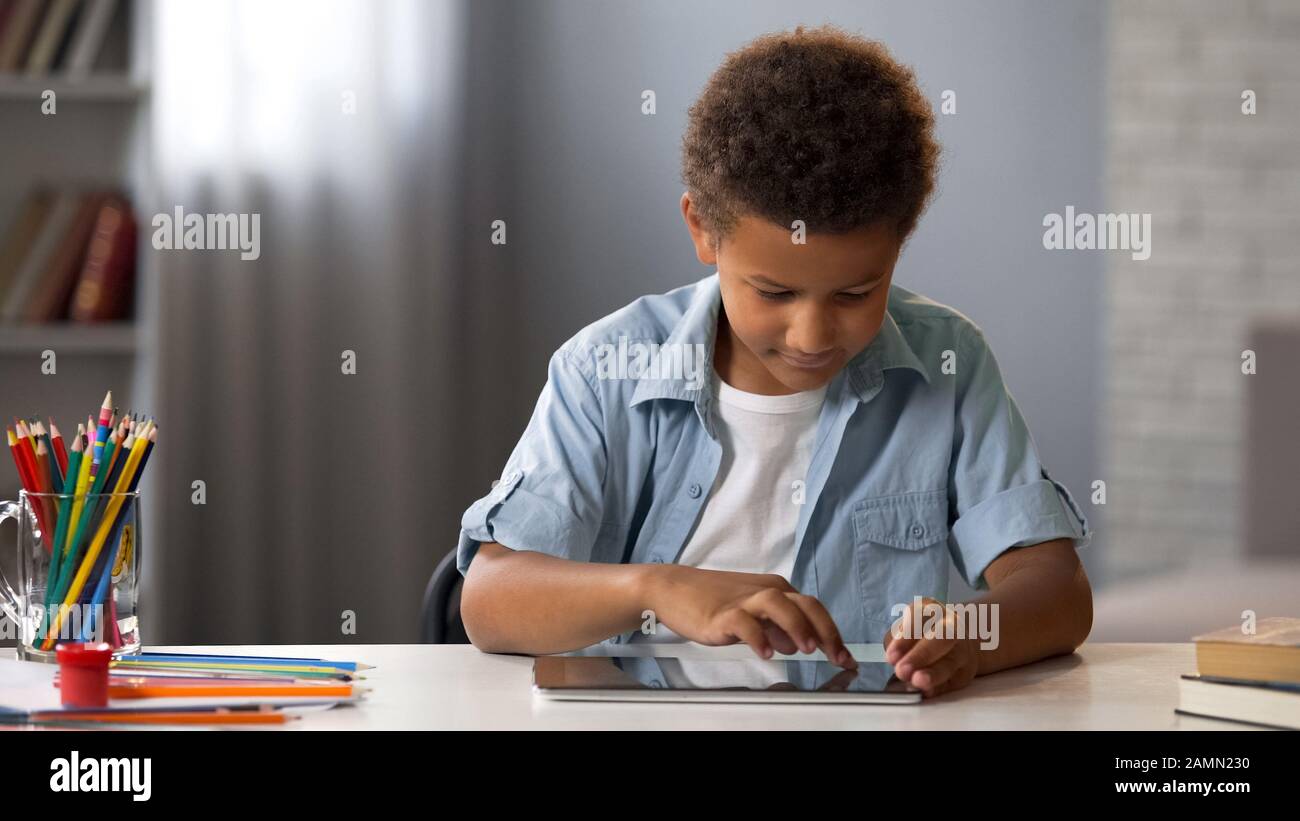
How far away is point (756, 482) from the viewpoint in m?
1.18

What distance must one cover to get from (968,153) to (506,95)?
2.99ft

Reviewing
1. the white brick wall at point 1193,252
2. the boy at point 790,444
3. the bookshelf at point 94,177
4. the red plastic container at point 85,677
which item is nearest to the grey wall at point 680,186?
the white brick wall at point 1193,252

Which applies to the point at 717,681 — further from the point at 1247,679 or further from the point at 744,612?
the point at 1247,679

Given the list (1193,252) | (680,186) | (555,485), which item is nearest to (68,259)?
(680,186)

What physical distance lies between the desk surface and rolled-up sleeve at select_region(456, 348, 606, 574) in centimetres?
13

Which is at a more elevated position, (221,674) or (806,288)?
(806,288)

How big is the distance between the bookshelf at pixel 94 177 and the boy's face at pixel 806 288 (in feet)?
4.94

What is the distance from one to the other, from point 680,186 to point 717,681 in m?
1.74

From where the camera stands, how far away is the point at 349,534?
2396mm

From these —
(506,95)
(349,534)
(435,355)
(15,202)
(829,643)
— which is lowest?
(349,534)

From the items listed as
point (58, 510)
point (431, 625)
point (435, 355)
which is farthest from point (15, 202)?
point (58, 510)

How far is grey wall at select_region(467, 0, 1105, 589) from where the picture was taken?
2.45 m
